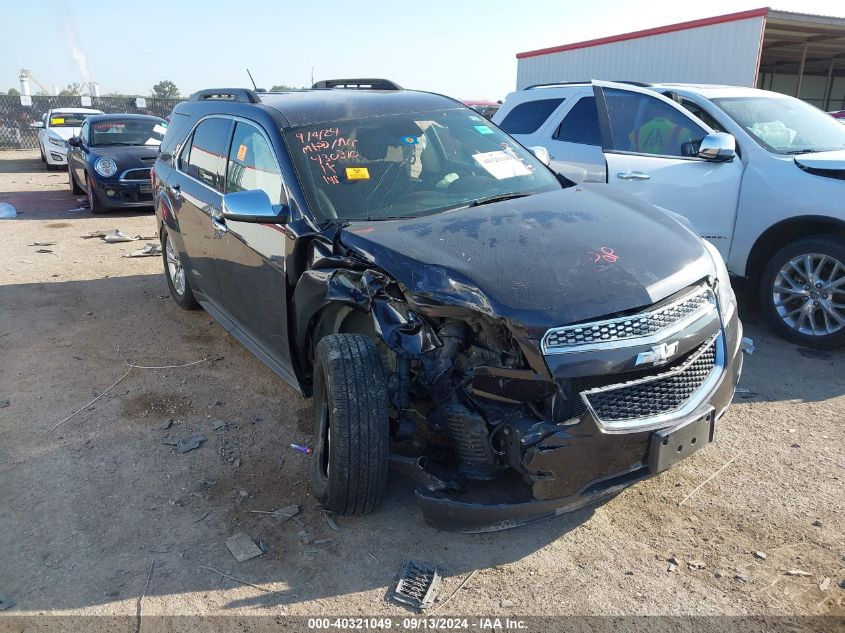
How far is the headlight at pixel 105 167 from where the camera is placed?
11.3 meters

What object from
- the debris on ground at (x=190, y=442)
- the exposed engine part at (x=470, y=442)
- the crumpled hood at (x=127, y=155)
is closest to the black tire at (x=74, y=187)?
the crumpled hood at (x=127, y=155)

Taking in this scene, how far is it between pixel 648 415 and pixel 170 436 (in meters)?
2.86

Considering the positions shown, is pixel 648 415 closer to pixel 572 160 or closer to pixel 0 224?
pixel 572 160

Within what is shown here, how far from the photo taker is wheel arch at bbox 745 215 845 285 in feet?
16.6

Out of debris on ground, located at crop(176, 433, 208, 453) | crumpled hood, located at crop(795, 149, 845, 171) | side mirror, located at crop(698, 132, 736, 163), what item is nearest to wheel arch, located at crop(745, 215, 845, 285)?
crumpled hood, located at crop(795, 149, 845, 171)

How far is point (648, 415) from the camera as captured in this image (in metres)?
2.77

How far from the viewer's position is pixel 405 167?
13.0 ft

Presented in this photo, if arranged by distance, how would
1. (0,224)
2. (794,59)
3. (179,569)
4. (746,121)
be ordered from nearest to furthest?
(179,569) < (746,121) < (0,224) < (794,59)

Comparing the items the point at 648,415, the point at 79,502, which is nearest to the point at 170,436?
the point at 79,502

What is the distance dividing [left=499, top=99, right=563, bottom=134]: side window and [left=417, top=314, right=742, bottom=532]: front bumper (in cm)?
489

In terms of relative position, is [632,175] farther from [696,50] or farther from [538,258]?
[696,50]

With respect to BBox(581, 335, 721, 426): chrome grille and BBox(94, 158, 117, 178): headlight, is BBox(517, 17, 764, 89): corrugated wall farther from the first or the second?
BBox(581, 335, 721, 426): chrome grille

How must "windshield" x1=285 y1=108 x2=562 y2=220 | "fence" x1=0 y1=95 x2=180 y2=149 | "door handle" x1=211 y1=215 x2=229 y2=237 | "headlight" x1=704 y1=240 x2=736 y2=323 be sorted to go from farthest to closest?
"fence" x1=0 y1=95 x2=180 y2=149 < "door handle" x1=211 y1=215 x2=229 y2=237 < "windshield" x1=285 y1=108 x2=562 y2=220 < "headlight" x1=704 y1=240 x2=736 y2=323

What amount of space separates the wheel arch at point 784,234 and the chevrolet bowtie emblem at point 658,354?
309 centimetres
